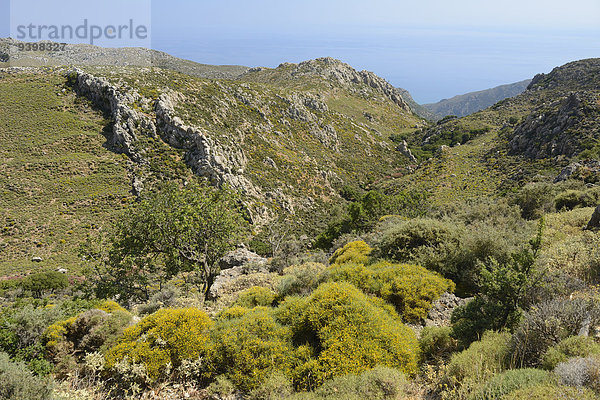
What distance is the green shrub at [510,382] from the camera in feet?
12.5

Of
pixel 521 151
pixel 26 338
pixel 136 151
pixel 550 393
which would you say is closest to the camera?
pixel 550 393

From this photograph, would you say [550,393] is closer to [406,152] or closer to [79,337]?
[79,337]

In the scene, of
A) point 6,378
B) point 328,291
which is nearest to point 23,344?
point 6,378

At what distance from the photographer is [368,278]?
9.11m

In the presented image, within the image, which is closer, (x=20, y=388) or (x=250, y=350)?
(x=20, y=388)

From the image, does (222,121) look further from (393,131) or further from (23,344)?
(393,131)

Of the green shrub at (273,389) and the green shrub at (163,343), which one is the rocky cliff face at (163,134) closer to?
the green shrub at (163,343)

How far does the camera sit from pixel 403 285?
8305 mm

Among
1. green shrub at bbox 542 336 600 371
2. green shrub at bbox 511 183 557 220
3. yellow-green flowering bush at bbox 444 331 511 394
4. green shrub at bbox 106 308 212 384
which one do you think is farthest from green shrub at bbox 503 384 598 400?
green shrub at bbox 511 183 557 220

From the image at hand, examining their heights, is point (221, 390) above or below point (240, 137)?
below

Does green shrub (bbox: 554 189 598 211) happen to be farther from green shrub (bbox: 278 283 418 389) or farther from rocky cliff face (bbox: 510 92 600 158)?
rocky cliff face (bbox: 510 92 600 158)

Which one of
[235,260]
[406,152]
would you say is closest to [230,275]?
[235,260]

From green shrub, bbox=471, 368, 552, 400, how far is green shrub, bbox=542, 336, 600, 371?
460mm

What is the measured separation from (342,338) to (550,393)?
10.9 ft
